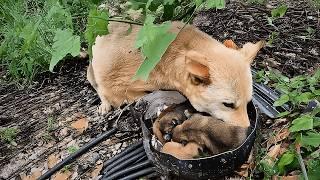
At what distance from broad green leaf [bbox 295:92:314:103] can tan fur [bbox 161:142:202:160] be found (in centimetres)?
65

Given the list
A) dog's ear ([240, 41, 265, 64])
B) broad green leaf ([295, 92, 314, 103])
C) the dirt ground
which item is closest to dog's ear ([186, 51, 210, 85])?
dog's ear ([240, 41, 265, 64])

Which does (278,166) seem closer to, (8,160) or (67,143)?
(67,143)

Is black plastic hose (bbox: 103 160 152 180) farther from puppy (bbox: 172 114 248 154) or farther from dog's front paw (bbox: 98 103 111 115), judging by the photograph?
dog's front paw (bbox: 98 103 111 115)

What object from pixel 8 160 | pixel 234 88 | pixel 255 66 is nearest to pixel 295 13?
pixel 255 66

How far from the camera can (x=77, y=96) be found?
4.69m

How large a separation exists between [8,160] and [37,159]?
0.26 meters

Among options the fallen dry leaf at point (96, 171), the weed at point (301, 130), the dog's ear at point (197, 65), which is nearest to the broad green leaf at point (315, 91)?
the weed at point (301, 130)

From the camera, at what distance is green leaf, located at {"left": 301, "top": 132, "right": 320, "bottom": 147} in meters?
2.75

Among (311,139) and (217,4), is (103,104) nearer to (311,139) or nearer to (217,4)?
(217,4)

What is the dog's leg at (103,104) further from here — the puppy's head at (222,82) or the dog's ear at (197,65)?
the dog's ear at (197,65)

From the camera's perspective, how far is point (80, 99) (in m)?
4.62

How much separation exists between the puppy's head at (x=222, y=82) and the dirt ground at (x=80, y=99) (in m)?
0.70

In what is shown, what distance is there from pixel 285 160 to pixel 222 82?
672 millimetres

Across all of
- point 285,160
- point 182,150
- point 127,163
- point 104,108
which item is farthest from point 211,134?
point 104,108
